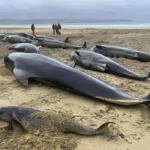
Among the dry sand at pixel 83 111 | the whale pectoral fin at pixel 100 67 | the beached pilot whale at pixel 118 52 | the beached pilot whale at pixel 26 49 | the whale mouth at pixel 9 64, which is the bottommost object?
the beached pilot whale at pixel 118 52

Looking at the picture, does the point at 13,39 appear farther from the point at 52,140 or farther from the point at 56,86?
the point at 52,140

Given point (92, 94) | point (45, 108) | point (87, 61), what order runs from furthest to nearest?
point (87, 61) → point (92, 94) → point (45, 108)

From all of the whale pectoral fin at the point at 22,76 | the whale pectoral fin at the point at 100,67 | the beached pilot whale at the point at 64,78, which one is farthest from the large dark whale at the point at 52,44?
the whale pectoral fin at the point at 22,76

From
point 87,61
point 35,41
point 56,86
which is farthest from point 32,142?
point 35,41

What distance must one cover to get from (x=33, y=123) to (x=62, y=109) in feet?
3.51

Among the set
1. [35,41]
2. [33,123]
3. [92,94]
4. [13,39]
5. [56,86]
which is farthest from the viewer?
[13,39]

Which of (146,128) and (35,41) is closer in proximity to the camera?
(146,128)

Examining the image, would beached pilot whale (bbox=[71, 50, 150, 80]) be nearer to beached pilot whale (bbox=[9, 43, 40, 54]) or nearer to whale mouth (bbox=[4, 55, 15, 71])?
beached pilot whale (bbox=[9, 43, 40, 54])

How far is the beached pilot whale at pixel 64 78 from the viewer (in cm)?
680

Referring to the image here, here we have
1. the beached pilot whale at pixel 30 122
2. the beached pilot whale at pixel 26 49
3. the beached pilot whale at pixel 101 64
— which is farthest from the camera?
the beached pilot whale at pixel 26 49

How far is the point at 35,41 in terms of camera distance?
16797 mm

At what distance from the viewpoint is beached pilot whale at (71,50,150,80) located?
9.44 meters

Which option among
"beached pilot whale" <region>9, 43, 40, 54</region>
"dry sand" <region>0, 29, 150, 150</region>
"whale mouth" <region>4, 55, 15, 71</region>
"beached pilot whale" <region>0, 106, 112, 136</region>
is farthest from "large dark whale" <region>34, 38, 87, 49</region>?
"beached pilot whale" <region>0, 106, 112, 136</region>

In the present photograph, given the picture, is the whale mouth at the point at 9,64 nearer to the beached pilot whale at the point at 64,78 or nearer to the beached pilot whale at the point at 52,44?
the beached pilot whale at the point at 64,78
